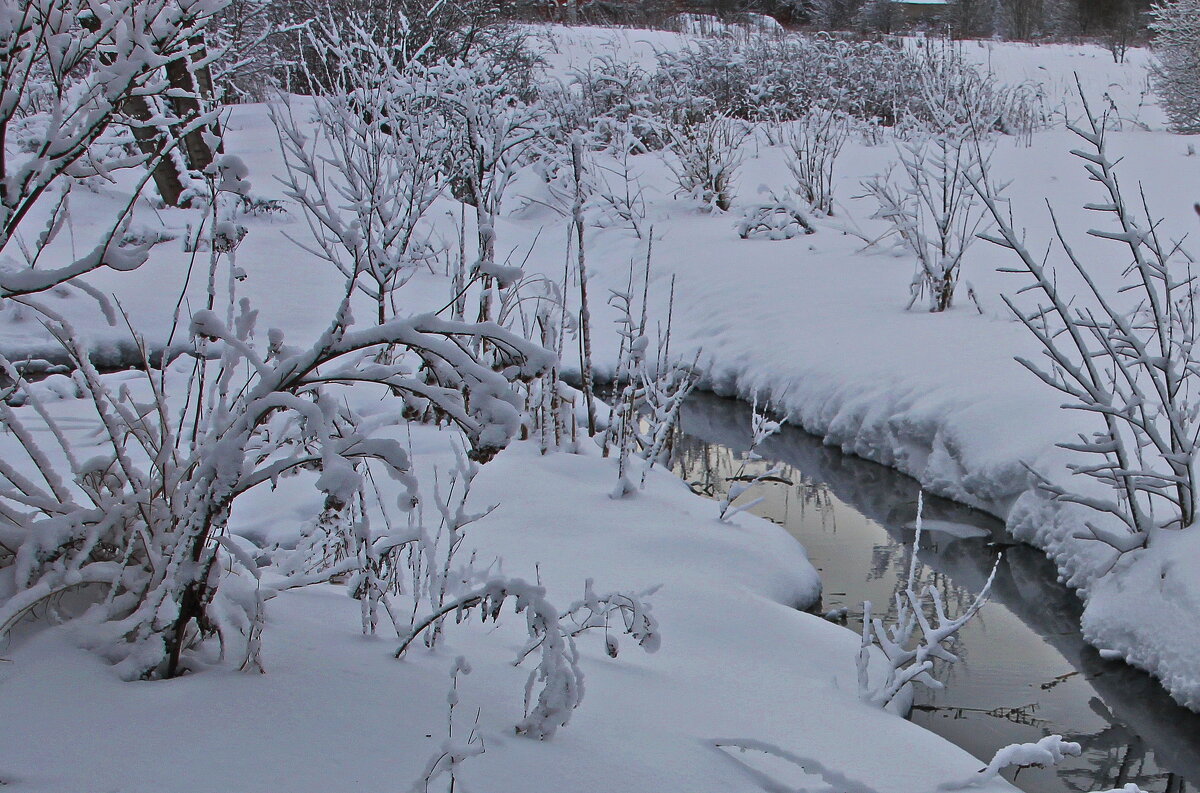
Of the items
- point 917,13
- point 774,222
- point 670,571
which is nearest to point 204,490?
point 670,571

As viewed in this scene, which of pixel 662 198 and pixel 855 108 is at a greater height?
pixel 855 108

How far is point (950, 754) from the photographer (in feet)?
7.39

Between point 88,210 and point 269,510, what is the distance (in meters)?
5.96

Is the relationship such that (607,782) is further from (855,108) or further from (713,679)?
(855,108)

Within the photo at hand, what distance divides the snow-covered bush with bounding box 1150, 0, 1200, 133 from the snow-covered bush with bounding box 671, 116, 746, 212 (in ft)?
22.0

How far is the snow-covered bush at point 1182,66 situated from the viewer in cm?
1242

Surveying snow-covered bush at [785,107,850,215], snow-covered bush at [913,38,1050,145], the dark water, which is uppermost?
snow-covered bush at [913,38,1050,145]

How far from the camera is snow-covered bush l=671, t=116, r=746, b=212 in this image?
32.3ft

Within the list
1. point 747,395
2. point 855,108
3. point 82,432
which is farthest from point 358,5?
point 82,432

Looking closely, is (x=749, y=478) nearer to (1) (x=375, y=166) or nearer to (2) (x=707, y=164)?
(1) (x=375, y=166)

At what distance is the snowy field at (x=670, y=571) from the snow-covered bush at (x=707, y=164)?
1.05m

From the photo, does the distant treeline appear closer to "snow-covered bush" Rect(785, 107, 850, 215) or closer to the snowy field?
"snow-covered bush" Rect(785, 107, 850, 215)

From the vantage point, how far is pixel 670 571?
3.14 m

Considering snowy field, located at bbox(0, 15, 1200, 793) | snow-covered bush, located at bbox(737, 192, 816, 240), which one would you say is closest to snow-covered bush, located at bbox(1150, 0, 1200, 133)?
snowy field, located at bbox(0, 15, 1200, 793)
